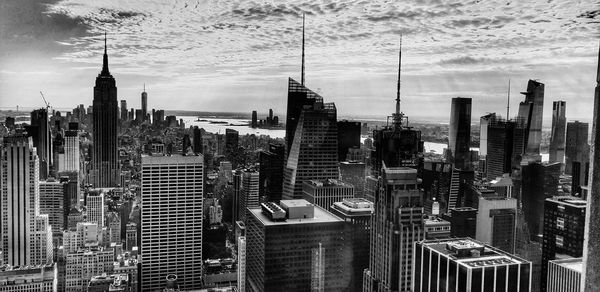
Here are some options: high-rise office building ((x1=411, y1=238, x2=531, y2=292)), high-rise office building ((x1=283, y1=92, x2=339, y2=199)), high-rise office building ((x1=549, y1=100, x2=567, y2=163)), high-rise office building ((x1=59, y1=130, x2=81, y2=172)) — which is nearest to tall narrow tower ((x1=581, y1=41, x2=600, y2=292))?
high-rise office building ((x1=411, y1=238, x2=531, y2=292))

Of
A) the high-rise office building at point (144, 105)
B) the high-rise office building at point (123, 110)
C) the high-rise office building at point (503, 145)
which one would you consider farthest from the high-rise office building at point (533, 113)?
the high-rise office building at point (123, 110)

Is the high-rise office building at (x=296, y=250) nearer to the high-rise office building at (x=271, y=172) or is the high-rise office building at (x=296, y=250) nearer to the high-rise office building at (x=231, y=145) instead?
the high-rise office building at (x=231, y=145)

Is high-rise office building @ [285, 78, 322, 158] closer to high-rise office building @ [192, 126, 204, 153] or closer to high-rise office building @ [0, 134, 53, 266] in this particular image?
high-rise office building @ [192, 126, 204, 153]

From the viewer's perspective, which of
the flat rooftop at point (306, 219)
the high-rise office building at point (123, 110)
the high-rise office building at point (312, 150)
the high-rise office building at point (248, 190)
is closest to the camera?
the flat rooftop at point (306, 219)

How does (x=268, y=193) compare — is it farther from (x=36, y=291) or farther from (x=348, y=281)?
(x=36, y=291)

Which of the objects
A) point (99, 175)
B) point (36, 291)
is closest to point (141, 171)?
point (99, 175)

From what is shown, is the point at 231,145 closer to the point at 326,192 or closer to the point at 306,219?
the point at 326,192
